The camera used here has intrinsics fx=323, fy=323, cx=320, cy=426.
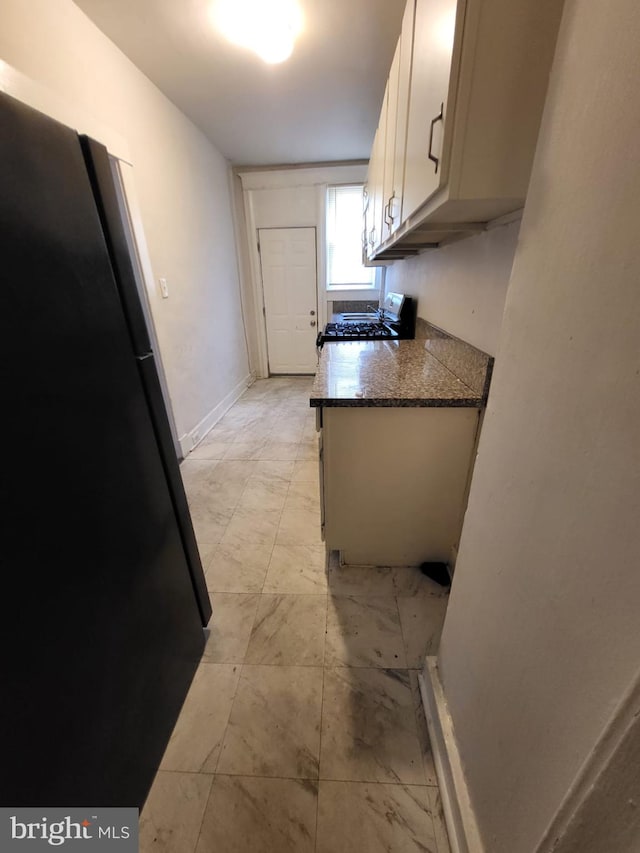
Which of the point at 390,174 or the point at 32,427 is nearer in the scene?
the point at 32,427

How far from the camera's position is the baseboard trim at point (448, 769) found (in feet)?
2.45

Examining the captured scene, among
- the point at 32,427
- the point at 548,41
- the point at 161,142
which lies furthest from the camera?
the point at 161,142

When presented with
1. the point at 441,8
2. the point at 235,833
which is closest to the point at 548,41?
the point at 441,8

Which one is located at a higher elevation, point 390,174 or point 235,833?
point 390,174

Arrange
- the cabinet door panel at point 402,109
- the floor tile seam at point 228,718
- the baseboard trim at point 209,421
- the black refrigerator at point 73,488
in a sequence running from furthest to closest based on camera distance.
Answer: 1. the baseboard trim at point 209,421
2. the cabinet door panel at point 402,109
3. the floor tile seam at point 228,718
4. the black refrigerator at point 73,488

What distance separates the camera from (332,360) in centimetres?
180

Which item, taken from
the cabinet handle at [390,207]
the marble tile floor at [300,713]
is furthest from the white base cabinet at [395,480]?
the cabinet handle at [390,207]

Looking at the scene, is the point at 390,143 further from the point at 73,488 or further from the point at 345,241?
the point at 345,241

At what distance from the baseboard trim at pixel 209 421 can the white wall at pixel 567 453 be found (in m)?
2.53

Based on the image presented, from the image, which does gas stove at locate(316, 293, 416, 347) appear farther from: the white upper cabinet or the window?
the window

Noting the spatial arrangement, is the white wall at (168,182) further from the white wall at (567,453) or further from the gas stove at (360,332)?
the white wall at (567,453)

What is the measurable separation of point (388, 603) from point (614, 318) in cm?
140

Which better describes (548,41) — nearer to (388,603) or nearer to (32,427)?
(32,427)

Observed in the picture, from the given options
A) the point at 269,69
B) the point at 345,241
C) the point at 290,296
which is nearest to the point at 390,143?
the point at 269,69
